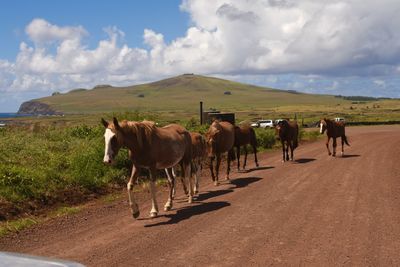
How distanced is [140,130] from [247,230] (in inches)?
150

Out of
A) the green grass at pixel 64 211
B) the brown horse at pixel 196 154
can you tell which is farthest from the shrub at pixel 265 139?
the green grass at pixel 64 211

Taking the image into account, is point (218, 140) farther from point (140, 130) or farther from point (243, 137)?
point (140, 130)

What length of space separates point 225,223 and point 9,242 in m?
4.85

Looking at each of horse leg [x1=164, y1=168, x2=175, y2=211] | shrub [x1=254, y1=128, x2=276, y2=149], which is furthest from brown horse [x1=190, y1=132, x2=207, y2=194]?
shrub [x1=254, y1=128, x2=276, y2=149]

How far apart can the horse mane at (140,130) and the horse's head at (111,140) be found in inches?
12.3

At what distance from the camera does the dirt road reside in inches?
311

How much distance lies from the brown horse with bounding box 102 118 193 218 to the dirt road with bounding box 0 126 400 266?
965mm

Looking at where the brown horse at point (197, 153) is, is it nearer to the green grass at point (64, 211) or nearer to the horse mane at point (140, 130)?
the horse mane at point (140, 130)

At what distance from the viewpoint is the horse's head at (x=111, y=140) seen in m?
10.3

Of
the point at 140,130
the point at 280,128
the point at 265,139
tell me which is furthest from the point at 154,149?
the point at 265,139

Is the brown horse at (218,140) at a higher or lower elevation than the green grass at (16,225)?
higher

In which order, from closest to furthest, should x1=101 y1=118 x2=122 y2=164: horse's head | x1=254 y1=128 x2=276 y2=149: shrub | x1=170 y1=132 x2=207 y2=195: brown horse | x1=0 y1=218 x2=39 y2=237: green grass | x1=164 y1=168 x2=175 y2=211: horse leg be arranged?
x1=101 y1=118 x2=122 y2=164: horse's head < x1=0 y1=218 x2=39 y2=237: green grass < x1=164 y1=168 x2=175 y2=211: horse leg < x1=170 y1=132 x2=207 y2=195: brown horse < x1=254 y1=128 x2=276 y2=149: shrub

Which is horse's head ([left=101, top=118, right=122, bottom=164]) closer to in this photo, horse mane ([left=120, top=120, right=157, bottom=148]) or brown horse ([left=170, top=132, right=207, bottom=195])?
horse mane ([left=120, top=120, right=157, bottom=148])

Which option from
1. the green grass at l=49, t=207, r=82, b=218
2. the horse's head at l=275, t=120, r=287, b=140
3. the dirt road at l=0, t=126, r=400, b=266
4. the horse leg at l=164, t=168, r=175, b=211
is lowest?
the green grass at l=49, t=207, r=82, b=218
